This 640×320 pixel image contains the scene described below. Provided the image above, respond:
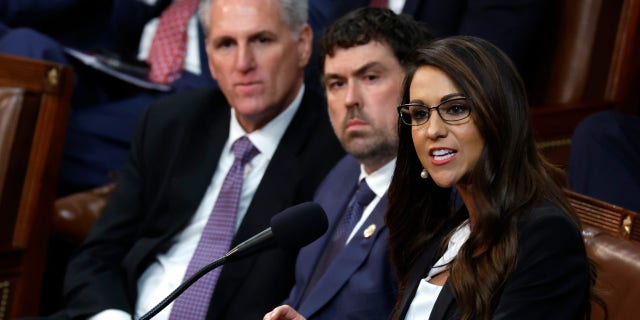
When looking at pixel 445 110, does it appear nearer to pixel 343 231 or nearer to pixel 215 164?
pixel 343 231

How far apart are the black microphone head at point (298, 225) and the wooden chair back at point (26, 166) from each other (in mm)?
1208

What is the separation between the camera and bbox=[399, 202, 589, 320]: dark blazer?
129 cm

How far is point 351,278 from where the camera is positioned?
1740 millimetres

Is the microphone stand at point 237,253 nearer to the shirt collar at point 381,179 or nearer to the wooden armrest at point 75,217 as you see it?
the shirt collar at point 381,179

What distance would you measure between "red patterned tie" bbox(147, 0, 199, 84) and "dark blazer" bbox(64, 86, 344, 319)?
2.48 feet

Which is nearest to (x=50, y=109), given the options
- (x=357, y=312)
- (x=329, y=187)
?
(x=329, y=187)

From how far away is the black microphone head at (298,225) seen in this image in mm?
1398

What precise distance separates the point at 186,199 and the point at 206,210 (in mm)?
47

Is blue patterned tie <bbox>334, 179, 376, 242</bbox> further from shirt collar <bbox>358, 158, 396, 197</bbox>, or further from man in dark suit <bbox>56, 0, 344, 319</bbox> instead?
man in dark suit <bbox>56, 0, 344, 319</bbox>

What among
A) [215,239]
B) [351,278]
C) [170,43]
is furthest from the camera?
[170,43]

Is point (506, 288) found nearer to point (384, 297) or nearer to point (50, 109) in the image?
point (384, 297)

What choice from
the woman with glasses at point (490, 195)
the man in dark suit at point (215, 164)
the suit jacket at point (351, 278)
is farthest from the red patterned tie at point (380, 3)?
the woman with glasses at point (490, 195)

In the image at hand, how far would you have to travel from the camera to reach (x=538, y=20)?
101 inches

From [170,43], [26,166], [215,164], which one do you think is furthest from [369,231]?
[170,43]
